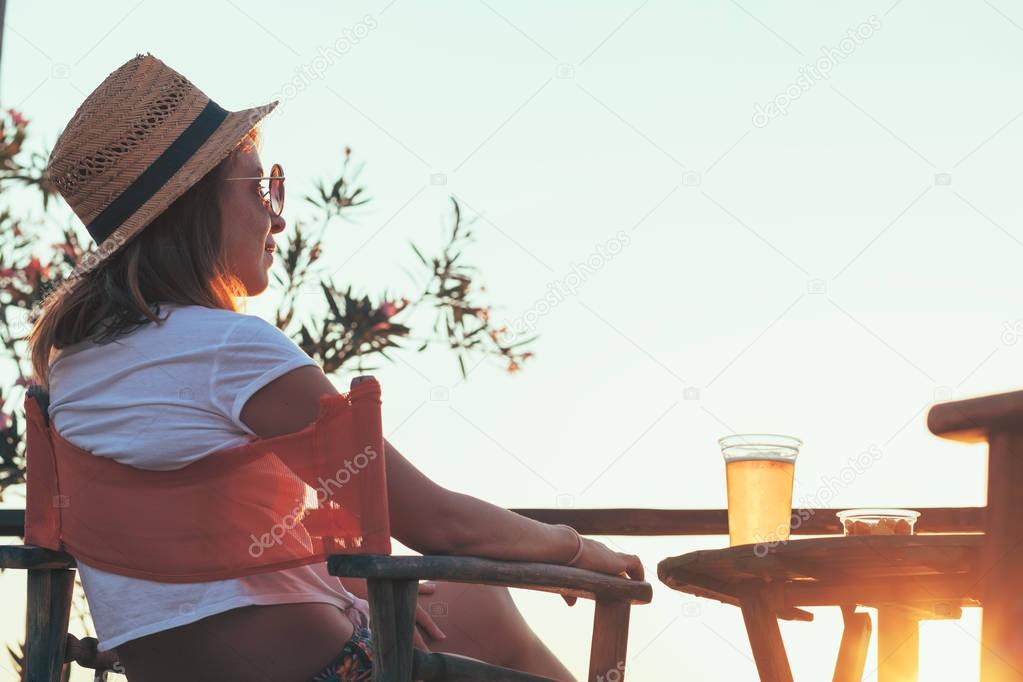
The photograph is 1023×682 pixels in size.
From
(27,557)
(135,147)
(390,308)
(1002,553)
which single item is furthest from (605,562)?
(390,308)

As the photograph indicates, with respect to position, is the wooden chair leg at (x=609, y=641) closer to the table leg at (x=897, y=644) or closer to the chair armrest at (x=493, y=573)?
the chair armrest at (x=493, y=573)

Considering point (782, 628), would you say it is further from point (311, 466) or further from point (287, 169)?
point (287, 169)

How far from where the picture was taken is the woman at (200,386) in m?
1.54

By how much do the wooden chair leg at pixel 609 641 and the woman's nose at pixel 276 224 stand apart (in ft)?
2.60

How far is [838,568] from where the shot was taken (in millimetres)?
1671

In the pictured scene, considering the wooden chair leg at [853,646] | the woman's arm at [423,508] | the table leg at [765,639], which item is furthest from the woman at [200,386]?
the wooden chair leg at [853,646]

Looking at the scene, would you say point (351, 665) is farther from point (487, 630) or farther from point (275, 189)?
point (275, 189)

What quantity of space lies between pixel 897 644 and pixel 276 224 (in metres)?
1.41

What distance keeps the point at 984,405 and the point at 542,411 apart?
A: 177 centimetres

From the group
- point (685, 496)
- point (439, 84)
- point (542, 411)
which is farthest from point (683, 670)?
point (439, 84)

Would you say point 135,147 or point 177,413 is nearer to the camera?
point 177,413

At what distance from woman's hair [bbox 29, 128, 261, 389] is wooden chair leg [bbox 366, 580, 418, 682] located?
0.52 m

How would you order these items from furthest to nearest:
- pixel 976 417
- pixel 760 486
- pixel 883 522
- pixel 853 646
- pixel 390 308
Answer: pixel 390 308
pixel 853 646
pixel 760 486
pixel 883 522
pixel 976 417

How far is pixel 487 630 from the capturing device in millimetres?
1781
